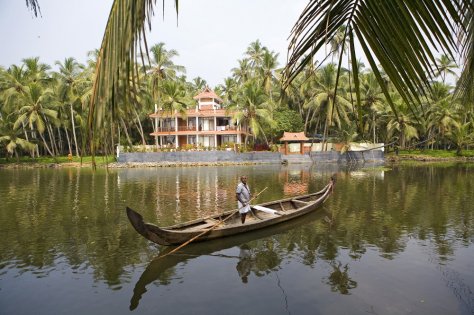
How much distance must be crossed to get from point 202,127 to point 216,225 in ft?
145

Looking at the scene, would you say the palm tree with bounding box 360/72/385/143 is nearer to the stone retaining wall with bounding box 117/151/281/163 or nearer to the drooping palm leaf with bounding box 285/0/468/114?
the stone retaining wall with bounding box 117/151/281/163

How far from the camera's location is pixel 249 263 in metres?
10.2

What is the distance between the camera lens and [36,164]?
4747 centimetres

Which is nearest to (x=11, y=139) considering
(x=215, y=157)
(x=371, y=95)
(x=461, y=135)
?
(x=215, y=157)

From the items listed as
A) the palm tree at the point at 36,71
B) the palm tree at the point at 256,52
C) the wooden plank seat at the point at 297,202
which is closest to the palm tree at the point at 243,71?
the palm tree at the point at 256,52

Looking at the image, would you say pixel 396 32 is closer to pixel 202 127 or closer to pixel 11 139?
pixel 202 127

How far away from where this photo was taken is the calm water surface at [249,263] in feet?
25.7

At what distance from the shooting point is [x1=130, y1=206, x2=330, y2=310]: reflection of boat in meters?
9.05

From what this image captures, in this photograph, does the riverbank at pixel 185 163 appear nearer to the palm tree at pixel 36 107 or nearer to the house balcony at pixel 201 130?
the palm tree at pixel 36 107

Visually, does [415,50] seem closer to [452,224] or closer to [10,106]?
[452,224]

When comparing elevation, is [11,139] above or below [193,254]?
above

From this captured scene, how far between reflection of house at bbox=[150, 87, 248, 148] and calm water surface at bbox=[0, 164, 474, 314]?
34.8 m

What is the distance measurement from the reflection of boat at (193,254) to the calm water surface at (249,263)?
0.12 feet

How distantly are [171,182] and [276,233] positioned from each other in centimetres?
1685
